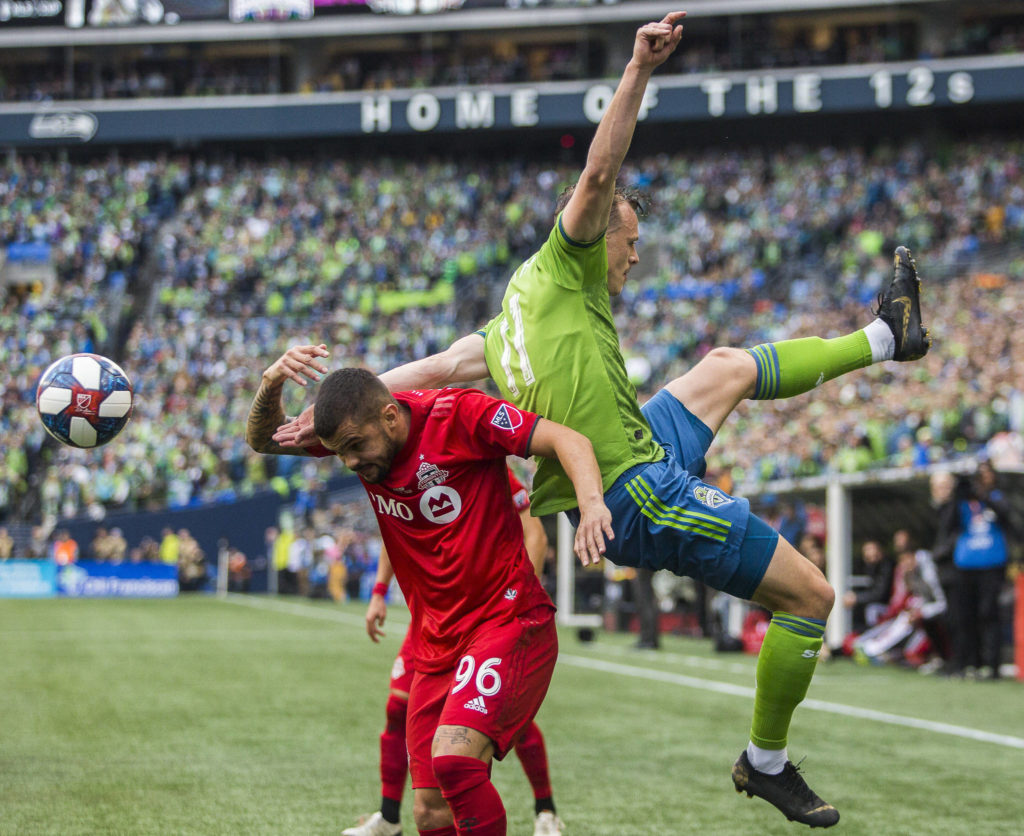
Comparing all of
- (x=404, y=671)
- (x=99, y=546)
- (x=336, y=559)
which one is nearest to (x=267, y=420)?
(x=404, y=671)

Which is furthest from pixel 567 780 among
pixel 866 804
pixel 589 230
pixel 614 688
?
pixel 614 688

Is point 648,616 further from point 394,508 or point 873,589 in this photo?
point 394,508

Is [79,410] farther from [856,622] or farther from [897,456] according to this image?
[897,456]

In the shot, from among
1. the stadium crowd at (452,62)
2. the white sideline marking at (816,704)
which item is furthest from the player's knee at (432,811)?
the stadium crowd at (452,62)

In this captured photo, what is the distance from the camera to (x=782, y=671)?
14.3 ft

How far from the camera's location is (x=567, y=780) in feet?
22.6

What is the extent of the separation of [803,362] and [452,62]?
3730 cm

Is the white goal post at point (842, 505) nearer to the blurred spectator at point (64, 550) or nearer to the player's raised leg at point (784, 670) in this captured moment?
the player's raised leg at point (784, 670)

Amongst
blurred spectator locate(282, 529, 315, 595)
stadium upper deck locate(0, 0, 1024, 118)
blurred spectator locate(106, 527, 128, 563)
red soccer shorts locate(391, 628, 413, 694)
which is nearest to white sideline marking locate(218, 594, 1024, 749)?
red soccer shorts locate(391, 628, 413, 694)

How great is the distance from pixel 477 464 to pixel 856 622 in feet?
40.0

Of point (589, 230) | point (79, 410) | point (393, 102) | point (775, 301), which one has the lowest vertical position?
point (79, 410)

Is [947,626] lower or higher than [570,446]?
lower

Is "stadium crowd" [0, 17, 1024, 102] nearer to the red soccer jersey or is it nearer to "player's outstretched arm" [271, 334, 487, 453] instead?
"player's outstretched arm" [271, 334, 487, 453]

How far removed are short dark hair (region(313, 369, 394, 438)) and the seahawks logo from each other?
3.52ft
